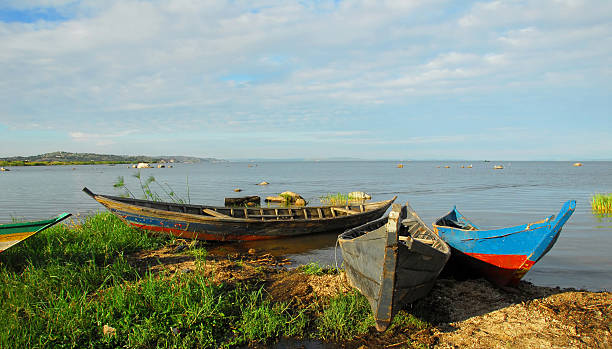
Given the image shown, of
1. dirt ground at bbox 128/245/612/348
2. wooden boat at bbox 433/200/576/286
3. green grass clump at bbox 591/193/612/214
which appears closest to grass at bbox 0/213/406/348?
dirt ground at bbox 128/245/612/348

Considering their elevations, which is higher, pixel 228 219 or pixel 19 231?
pixel 19 231

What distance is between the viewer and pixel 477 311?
6.04m

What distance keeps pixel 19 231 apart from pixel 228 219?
599 centimetres

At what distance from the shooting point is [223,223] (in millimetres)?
11664

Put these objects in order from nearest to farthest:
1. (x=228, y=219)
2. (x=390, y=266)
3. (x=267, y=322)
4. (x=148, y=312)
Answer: (x=390, y=266), (x=148, y=312), (x=267, y=322), (x=228, y=219)

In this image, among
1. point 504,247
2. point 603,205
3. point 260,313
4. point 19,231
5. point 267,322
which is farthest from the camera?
point 603,205

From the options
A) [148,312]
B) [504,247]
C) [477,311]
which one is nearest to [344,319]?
[477,311]

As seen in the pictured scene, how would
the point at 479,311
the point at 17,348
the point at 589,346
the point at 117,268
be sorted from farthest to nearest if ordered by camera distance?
the point at 117,268 < the point at 479,311 < the point at 589,346 < the point at 17,348

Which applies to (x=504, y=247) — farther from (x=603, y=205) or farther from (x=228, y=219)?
(x=603, y=205)

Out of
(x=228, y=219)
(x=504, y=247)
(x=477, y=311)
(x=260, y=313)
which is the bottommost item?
(x=477, y=311)

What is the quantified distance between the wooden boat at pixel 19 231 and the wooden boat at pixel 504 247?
323 inches

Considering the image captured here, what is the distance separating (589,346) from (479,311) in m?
1.51

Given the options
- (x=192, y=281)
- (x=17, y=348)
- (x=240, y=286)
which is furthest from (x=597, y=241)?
(x=17, y=348)

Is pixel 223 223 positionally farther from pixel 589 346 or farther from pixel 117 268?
pixel 589 346
